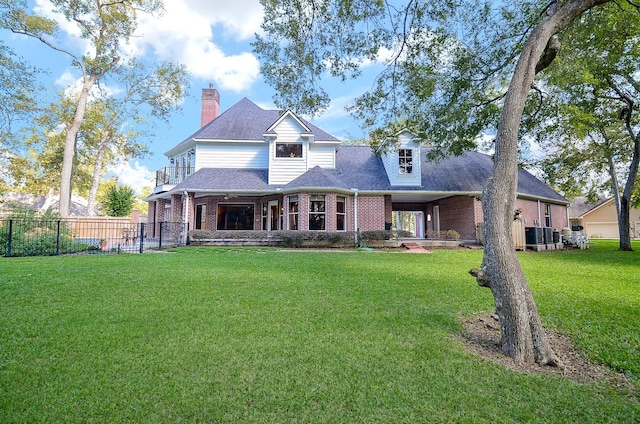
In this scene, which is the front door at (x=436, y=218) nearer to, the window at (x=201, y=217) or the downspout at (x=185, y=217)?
the window at (x=201, y=217)

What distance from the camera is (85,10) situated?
1936 cm

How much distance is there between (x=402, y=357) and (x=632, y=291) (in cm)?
586

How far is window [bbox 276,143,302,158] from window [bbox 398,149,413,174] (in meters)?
5.55

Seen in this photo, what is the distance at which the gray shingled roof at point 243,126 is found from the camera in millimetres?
18359

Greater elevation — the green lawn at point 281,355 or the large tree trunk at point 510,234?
the large tree trunk at point 510,234

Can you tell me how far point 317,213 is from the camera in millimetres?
15898

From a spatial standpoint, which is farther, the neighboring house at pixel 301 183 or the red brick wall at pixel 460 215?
the red brick wall at pixel 460 215

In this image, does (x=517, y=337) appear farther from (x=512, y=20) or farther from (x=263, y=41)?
(x=512, y=20)

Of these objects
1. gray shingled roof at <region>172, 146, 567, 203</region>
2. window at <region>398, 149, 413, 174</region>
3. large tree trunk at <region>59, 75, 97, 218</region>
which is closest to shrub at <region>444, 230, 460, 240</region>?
gray shingled roof at <region>172, 146, 567, 203</region>

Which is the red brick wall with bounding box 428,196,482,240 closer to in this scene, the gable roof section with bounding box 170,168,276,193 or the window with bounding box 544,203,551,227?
the window with bounding box 544,203,551,227

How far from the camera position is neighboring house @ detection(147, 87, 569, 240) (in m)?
16.3

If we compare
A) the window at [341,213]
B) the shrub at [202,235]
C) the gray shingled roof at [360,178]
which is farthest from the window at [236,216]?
the window at [341,213]

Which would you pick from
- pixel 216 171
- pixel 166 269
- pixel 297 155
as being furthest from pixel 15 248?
pixel 297 155

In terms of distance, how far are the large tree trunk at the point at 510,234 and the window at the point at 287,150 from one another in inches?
558
